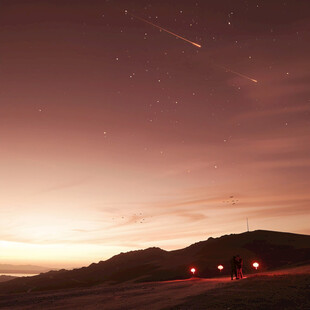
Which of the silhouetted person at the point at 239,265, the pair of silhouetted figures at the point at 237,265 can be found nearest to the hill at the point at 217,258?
the pair of silhouetted figures at the point at 237,265

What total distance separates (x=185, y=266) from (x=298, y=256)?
20573mm

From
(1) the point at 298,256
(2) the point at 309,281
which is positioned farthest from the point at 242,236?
(2) the point at 309,281

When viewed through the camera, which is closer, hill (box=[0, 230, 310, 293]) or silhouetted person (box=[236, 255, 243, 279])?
silhouetted person (box=[236, 255, 243, 279])

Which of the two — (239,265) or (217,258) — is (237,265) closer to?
A: (239,265)

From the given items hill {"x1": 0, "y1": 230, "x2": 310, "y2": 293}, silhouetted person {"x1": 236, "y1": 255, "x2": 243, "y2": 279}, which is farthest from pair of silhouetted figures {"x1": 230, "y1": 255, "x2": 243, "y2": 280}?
hill {"x1": 0, "y1": 230, "x2": 310, "y2": 293}

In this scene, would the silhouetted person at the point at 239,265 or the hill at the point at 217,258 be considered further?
the hill at the point at 217,258

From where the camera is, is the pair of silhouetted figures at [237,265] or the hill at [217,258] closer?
the pair of silhouetted figures at [237,265]

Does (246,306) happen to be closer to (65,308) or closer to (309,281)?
(309,281)

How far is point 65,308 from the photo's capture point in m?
25.8

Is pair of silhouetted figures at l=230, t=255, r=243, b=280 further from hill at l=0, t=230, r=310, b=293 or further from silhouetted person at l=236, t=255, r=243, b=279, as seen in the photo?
hill at l=0, t=230, r=310, b=293

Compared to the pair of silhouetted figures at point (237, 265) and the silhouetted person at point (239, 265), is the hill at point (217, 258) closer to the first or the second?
the pair of silhouetted figures at point (237, 265)

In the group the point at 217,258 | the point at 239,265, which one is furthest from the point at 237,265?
the point at 217,258

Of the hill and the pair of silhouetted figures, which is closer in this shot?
the pair of silhouetted figures

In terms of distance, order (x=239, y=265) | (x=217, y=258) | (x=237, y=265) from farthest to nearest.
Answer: (x=217, y=258) → (x=237, y=265) → (x=239, y=265)
